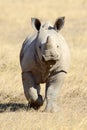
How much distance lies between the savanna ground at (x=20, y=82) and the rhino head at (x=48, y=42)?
0.81m

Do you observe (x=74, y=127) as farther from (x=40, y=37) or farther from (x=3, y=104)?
(x=3, y=104)

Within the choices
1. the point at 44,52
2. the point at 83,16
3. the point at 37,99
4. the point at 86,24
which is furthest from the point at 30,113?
the point at 83,16

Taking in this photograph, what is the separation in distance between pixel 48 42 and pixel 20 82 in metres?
3.19

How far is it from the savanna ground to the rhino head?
808mm

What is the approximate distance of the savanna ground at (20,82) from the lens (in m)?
7.96

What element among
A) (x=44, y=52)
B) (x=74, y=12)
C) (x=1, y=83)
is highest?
(x=44, y=52)

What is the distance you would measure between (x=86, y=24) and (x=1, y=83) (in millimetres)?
11679

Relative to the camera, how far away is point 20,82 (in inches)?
451

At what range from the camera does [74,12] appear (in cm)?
2544

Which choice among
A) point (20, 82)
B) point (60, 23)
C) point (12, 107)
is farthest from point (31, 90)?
point (20, 82)

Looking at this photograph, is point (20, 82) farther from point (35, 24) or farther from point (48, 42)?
point (48, 42)

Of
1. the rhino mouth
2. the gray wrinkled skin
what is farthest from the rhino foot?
the rhino mouth

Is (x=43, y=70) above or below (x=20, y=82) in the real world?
above

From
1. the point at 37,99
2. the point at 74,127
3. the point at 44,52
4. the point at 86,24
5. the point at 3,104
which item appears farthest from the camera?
the point at 86,24
